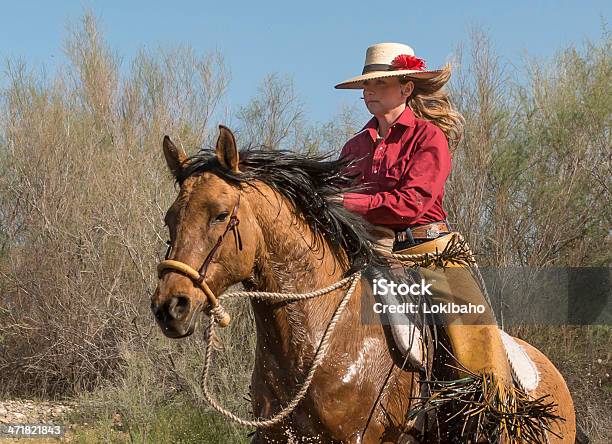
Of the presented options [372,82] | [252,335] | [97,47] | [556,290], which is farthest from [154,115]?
[372,82]

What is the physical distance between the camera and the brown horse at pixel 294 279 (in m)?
3.64

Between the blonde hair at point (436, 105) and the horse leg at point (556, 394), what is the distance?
1.44 metres

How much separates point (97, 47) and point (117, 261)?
5.34 metres

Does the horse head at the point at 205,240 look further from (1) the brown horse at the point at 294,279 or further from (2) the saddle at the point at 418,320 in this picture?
(2) the saddle at the point at 418,320

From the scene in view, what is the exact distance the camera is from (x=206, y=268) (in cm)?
352

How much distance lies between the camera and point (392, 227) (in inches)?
178

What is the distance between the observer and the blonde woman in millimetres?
4184

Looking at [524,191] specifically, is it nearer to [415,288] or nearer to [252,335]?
[252,335]

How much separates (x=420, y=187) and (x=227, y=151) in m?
1.08

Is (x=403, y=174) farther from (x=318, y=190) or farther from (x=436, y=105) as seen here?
(x=436, y=105)

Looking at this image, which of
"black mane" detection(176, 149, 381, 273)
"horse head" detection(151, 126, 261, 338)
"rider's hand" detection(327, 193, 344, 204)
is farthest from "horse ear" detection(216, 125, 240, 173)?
"rider's hand" detection(327, 193, 344, 204)

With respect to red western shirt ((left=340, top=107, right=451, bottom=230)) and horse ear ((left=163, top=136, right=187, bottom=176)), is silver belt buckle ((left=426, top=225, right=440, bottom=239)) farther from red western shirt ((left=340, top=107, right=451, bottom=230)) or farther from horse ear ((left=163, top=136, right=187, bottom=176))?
horse ear ((left=163, top=136, right=187, bottom=176))

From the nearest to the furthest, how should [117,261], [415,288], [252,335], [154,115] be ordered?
[415,288], [252,335], [117,261], [154,115]

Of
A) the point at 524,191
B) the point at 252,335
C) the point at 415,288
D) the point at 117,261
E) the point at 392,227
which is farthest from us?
the point at 117,261
